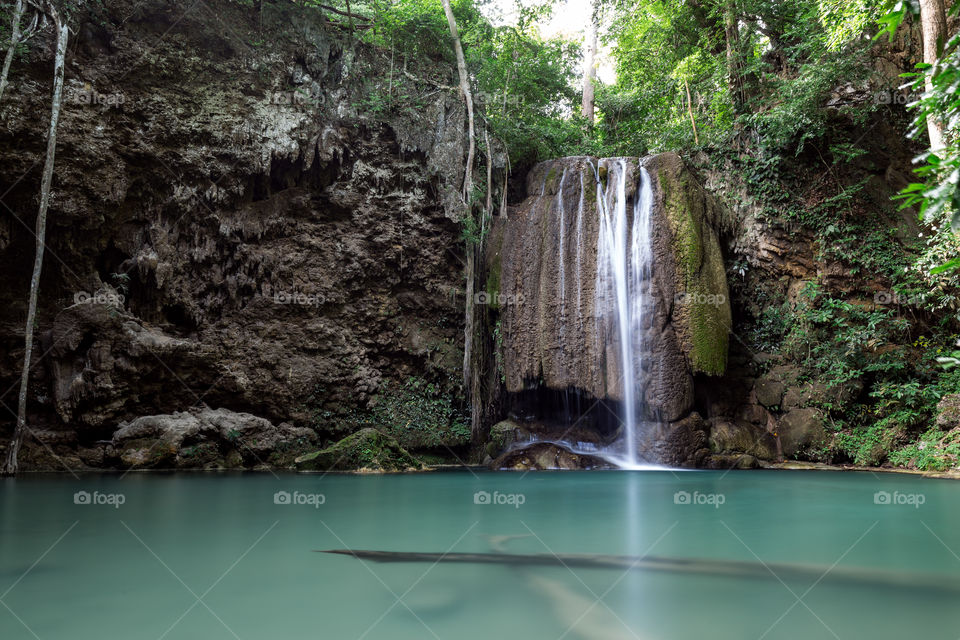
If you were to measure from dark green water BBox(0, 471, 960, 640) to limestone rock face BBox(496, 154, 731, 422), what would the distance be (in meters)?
4.38

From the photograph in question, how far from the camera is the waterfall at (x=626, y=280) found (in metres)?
10.6

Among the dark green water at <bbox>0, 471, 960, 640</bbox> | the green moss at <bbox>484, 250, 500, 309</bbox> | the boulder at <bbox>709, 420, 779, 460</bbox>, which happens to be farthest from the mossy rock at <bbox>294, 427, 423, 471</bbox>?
the boulder at <bbox>709, 420, 779, 460</bbox>

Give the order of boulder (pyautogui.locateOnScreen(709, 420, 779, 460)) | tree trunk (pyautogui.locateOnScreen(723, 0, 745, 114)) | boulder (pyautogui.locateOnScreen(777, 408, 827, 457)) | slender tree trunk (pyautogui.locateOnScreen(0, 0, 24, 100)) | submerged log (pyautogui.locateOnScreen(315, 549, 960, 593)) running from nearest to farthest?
submerged log (pyautogui.locateOnScreen(315, 549, 960, 593))
slender tree trunk (pyautogui.locateOnScreen(0, 0, 24, 100))
boulder (pyautogui.locateOnScreen(777, 408, 827, 457))
boulder (pyautogui.locateOnScreen(709, 420, 779, 460))
tree trunk (pyautogui.locateOnScreen(723, 0, 745, 114))

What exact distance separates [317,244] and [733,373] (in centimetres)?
936

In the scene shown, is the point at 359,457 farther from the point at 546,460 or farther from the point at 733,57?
the point at 733,57

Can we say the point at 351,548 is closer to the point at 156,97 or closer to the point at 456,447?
the point at 456,447

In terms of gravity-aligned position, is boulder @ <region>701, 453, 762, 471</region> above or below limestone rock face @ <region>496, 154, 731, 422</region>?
below

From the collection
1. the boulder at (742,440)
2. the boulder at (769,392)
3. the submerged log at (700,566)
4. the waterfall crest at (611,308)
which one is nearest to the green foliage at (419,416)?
the waterfall crest at (611,308)

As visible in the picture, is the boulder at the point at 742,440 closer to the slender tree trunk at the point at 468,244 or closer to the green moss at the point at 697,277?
the green moss at the point at 697,277

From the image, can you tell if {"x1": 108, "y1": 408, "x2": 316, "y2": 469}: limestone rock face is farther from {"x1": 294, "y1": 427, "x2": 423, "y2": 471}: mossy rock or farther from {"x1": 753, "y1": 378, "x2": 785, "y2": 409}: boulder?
{"x1": 753, "y1": 378, "x2": 785, "y2": 409}: boulder

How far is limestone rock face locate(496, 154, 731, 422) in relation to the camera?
1048 centimetres

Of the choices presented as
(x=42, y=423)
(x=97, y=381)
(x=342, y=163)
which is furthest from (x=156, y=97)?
(x=42, y=423)

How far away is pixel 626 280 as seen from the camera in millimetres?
11156

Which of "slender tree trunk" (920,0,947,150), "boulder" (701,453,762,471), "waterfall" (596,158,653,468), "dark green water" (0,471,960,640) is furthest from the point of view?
"waterfall" (596,158,653,468)
